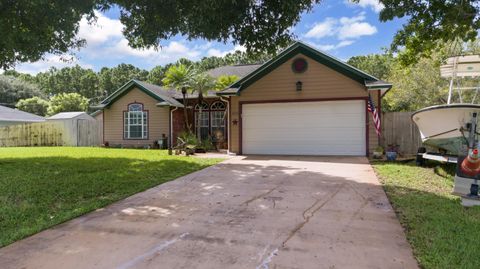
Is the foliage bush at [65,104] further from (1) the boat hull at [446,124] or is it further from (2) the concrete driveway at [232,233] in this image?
(1) the boat hull at [446,124]

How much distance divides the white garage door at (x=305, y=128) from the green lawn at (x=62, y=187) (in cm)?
361

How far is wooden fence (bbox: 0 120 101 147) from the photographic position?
68.3 ft

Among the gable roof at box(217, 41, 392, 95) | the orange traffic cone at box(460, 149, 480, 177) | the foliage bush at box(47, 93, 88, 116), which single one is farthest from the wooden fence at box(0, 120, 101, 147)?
the orange traffic cone at box(460, 149, 480, 177)

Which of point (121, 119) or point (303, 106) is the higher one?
point (303, 106)

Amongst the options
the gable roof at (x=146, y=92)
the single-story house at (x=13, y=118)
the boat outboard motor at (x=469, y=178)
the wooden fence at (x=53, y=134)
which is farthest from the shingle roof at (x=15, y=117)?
the boat outboard motor at (x=469, y=178)

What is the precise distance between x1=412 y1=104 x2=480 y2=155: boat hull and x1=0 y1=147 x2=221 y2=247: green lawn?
21.6 feet

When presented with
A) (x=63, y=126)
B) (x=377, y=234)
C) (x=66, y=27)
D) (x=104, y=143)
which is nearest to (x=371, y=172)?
(x=377, y=234)

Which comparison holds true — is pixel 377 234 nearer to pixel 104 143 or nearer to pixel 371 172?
pixel 371 172

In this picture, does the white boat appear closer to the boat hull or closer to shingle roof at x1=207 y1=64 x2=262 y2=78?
the boat hull

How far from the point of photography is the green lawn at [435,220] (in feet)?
10.5

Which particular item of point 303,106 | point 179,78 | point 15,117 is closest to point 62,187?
point 303,106

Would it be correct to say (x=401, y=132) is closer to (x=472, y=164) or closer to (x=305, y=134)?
(x=305, y=134)

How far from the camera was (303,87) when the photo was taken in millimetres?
12617

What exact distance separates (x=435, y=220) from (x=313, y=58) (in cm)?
915
